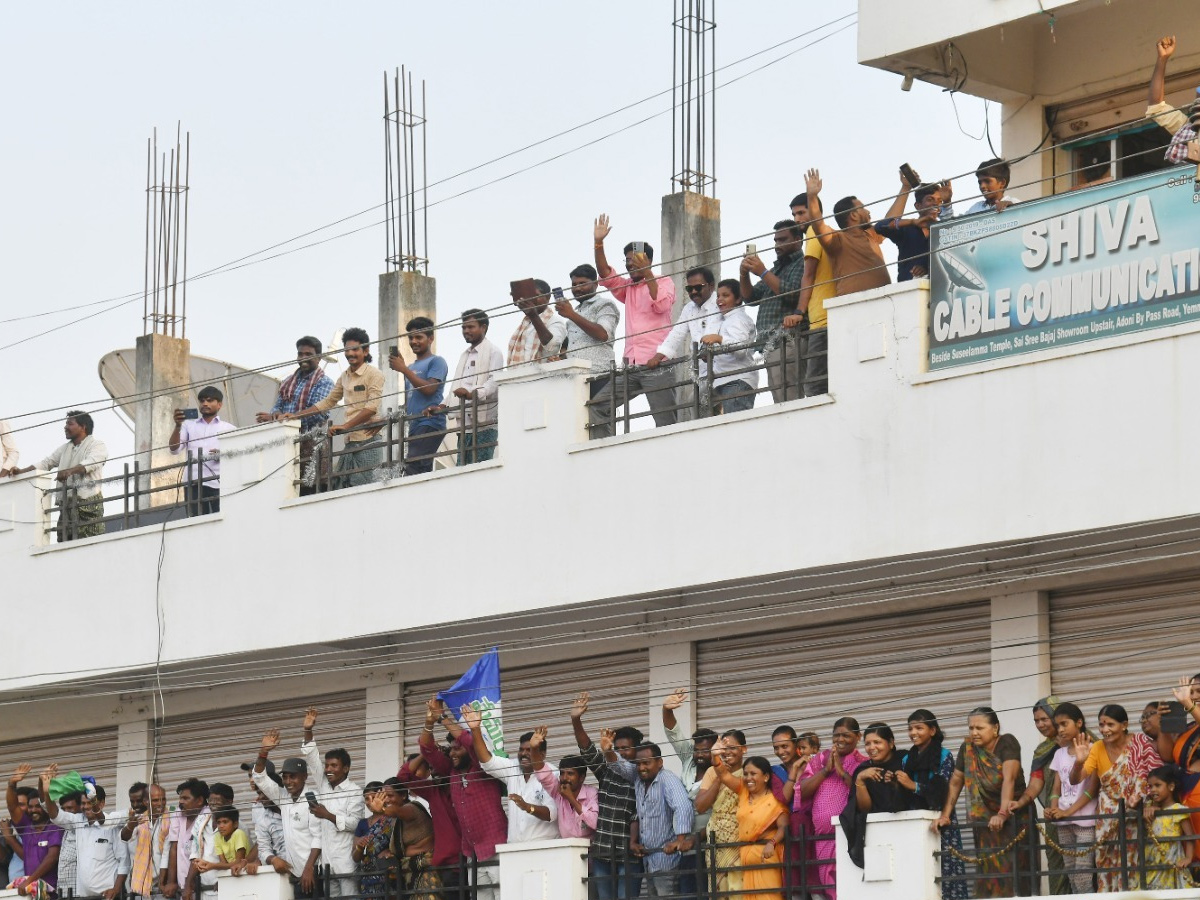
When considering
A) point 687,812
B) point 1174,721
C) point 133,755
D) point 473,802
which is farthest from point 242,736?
point 1174,721

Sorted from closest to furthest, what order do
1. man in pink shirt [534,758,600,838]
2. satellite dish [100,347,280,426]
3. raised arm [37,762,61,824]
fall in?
man in pink shirt [534,758,600,838] → raised arm [37,762,61,824] → satellite dish [100,347,280,426]

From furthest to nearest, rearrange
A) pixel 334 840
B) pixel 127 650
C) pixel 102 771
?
1. pixel 102 771
2. pixel 127 650
3. pixel 334 840

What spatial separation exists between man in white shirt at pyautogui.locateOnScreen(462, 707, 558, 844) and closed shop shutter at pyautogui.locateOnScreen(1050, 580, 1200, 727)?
330cm

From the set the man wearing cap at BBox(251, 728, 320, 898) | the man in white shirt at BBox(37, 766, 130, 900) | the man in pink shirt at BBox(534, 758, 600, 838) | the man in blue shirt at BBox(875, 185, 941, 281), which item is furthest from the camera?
the man in white shirt at BBox(37, 766, 130, 900)

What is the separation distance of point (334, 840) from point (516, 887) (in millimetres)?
1796

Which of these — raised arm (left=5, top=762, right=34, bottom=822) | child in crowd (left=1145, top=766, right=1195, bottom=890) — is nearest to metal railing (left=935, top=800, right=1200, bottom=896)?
child in crowd (left=1145, top=766, right=1195, bottom=890)

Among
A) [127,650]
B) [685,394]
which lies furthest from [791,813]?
[127,650]

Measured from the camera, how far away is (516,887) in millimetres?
16953

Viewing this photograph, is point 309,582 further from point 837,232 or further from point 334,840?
point 837,232

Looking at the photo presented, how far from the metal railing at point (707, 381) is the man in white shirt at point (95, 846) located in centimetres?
498

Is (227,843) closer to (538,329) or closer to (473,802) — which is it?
(473,802)

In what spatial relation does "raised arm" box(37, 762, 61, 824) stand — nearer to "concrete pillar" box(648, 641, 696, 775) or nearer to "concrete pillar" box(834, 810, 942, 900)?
"concrete pillar" box(648, 641, 696, 775)

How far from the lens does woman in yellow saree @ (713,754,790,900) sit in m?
16.0

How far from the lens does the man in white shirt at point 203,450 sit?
2116 centimetres
